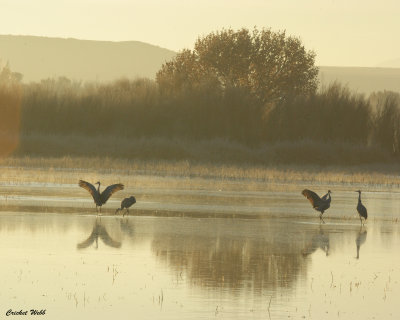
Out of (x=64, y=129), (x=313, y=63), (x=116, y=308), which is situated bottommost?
(x=116, y=308)

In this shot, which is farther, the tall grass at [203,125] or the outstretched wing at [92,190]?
the tall grass at [203,125]

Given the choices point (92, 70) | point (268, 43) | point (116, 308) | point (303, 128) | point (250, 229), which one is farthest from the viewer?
point (92, 70)

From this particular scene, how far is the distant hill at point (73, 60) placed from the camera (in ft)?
617

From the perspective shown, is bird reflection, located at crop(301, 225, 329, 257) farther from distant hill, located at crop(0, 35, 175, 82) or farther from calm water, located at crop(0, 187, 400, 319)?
distant hill, located at crop(0, 35, 175, 82)

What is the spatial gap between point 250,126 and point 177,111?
360 centimetres

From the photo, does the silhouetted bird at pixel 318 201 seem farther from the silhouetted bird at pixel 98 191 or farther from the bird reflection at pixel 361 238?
the silhouetted bird at pixel 98 191

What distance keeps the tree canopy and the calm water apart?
36896 mm

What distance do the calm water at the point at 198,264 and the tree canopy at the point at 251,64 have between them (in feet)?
121

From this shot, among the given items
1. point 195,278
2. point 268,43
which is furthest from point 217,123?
point 195,278

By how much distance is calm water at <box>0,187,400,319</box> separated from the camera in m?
12.6

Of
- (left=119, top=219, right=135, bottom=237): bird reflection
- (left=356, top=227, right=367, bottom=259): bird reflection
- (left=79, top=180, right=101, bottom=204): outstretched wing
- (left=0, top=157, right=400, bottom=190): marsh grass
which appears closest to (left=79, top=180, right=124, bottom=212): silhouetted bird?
(left=79, top=180, right=101, bottom=204): outstretched wing

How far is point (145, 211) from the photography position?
2480cm

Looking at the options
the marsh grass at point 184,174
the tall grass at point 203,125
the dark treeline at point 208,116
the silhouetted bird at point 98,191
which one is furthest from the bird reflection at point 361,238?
the dark treeline at point 208,116

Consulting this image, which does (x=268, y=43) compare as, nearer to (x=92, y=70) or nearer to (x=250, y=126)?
(x=250, y=126)
